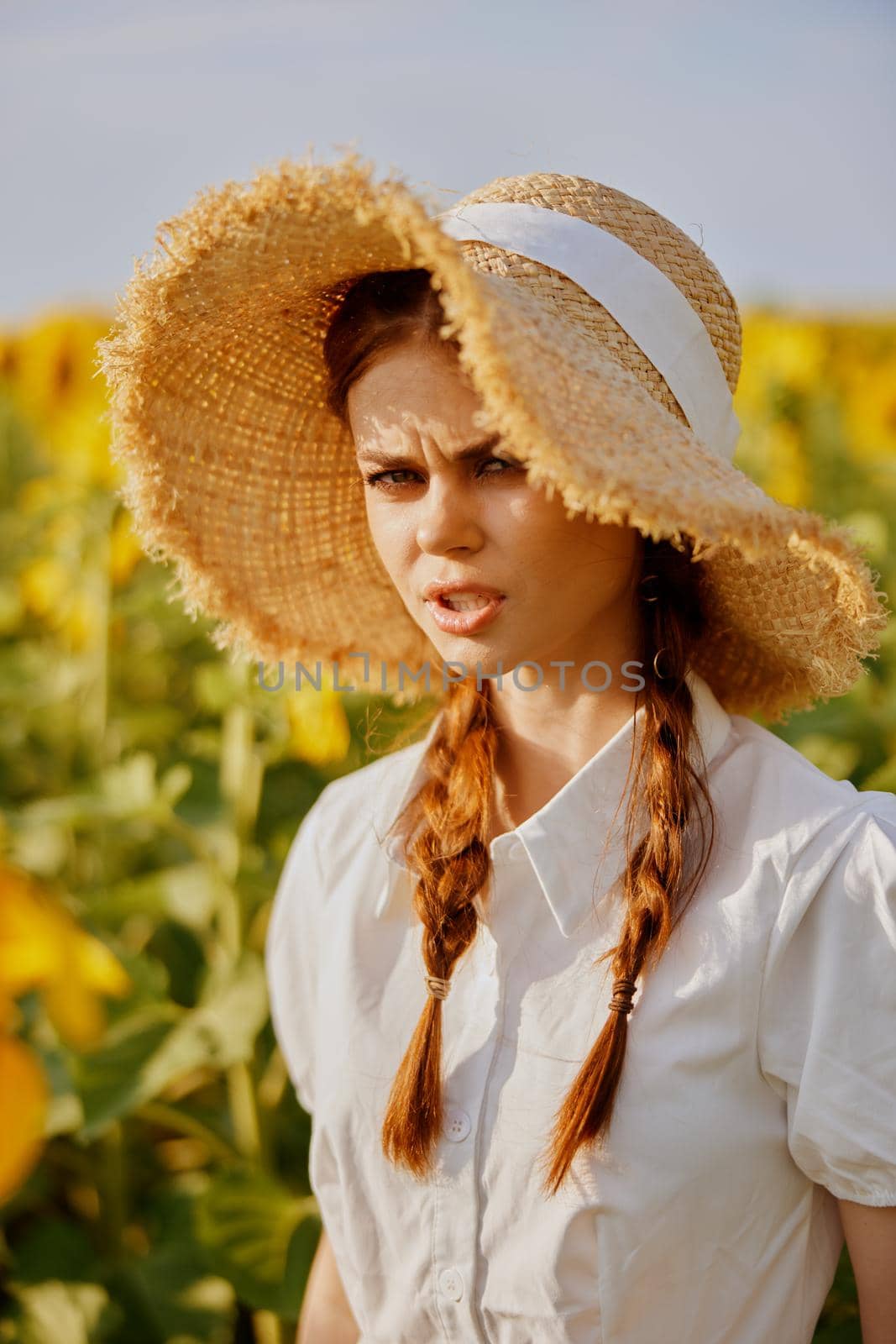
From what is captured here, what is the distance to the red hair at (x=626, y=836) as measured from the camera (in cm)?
97

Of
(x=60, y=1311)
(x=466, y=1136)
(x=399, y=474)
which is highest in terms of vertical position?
(x=399, y=474)

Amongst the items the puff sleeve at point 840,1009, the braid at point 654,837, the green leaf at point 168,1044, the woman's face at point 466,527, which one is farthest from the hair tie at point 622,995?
the green leaf at point 168,1044

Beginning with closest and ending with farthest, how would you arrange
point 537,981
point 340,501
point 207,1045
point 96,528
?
point 537,981, point 340,501, point 207,1045, point 96,528

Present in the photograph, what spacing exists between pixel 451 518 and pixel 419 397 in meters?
0.11

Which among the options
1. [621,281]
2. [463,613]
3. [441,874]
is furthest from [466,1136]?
[621,281]

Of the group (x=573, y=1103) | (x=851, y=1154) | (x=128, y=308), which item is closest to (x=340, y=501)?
(x=128, y=308)

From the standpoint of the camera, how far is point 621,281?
0.98 m

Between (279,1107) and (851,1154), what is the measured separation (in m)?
1.37

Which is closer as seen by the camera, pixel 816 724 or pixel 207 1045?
pixel 207 1045

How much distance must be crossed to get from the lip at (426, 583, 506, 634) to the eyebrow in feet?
0.34

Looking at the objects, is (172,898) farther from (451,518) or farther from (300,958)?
(451,518)

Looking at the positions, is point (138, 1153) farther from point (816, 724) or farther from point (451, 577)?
point (451, 577)

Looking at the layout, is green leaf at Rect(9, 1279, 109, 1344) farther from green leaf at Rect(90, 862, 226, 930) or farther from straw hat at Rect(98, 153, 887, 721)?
straw hat at Rect(98, 153, 887, 721)

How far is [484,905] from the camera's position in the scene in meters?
1.12
